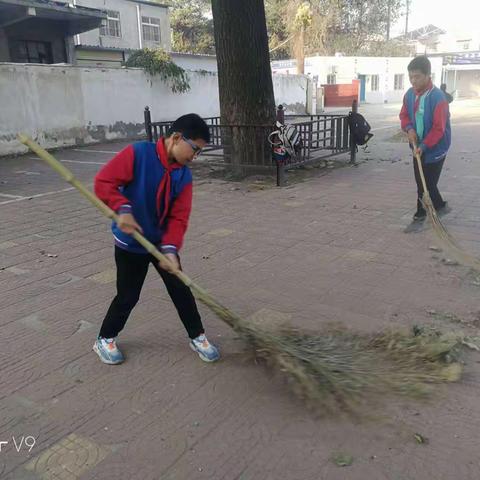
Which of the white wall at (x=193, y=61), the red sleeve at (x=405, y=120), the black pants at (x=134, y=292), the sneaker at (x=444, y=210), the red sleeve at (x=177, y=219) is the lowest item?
the sneaker at (x=444, y=210)

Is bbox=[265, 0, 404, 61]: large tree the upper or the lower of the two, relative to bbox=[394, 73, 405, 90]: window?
upper

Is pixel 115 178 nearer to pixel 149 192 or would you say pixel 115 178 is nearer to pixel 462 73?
pixel 149 192

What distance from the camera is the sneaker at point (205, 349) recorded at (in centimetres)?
293

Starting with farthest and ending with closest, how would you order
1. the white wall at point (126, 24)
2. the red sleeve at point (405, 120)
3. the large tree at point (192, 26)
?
1. the large tree at point (192, 26)
2. the white wall at point (126, 24)
3. the red sleeve at point (405, 120)

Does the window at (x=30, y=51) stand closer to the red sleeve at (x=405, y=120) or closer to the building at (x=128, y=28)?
the building at (x=128, y=28)

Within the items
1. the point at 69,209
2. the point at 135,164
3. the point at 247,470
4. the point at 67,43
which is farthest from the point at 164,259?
the point at 67,43

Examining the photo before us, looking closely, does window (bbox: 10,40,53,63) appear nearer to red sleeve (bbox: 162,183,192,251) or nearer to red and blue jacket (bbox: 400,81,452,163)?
red and blue jacket (bbox: 400,81,452,163)

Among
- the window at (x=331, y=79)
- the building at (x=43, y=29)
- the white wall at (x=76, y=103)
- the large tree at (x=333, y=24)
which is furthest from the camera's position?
the window at (x=331, y=79)

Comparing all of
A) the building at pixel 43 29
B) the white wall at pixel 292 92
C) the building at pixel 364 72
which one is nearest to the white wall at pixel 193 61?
the white wall at pixel 292 92

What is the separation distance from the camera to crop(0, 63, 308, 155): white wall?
12.0 meters

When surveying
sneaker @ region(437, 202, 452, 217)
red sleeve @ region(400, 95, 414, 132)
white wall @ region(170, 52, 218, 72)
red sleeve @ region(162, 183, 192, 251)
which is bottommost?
sneaker @ region(437, 202, 452, 217)

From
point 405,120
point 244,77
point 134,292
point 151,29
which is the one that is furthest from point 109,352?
point 151,29

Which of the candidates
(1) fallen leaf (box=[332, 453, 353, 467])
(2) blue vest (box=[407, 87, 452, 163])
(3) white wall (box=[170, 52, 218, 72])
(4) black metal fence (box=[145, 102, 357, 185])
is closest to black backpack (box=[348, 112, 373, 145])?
(4) black metal fence (box=[145, 102, 357, 185])

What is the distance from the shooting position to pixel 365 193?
7281mm
